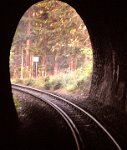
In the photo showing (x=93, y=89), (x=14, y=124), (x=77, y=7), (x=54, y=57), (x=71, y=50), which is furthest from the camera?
(x=54, y=57)

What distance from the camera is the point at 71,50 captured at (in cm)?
3894

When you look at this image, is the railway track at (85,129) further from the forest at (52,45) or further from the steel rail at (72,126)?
the forest at (52,45)

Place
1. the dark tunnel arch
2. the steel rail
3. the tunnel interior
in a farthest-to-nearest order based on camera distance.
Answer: the dark tunnel arch, the tunnel interior, the steel rail

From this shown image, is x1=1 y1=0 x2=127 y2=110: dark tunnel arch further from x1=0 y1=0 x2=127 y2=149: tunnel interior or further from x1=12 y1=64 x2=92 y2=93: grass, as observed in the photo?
x1=12 y1=64 x2=92 y2=93: grass

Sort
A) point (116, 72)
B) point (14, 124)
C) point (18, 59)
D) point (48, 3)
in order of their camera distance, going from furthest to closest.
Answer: point (18, 59) < point (48, 3) < point (116, 72) < point (14, 124)

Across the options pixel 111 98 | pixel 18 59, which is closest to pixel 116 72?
pixel 111 98

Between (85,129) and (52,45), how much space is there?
1019 inches

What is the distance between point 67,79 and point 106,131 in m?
16.3

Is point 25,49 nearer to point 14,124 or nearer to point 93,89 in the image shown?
point 93,89

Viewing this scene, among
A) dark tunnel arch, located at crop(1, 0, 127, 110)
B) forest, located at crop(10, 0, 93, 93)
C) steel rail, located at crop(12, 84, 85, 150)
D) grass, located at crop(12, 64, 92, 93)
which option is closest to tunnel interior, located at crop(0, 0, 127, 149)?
dark tunnel arch, located at crop(1, 0, 127, 110)

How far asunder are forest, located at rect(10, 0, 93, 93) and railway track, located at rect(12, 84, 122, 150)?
A: 1071cm

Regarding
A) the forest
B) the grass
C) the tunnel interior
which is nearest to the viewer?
the tunnel interior

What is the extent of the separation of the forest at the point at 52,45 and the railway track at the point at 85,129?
10711mm

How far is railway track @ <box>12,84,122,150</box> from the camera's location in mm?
11266
